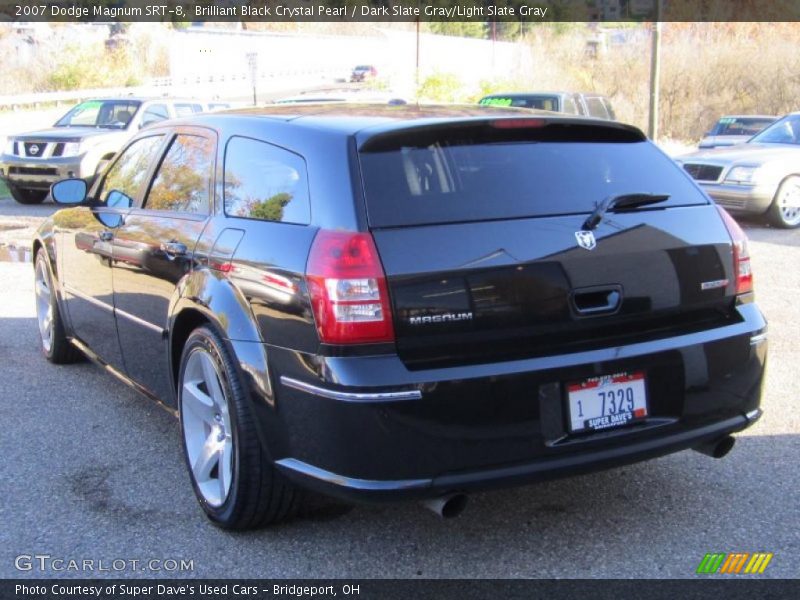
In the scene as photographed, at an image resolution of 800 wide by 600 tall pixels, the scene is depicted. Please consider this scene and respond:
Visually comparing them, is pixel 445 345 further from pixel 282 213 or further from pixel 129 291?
pixel 129 291

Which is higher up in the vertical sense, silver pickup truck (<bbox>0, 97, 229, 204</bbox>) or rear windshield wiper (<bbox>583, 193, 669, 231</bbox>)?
rear windshield wiper (<bbox>583, 193, 669, 231</bbox>)

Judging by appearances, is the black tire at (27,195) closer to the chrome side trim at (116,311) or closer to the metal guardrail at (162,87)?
the metal guardrail at (162,87)

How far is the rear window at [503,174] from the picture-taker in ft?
10.5

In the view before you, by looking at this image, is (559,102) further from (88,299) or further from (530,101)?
(88,299)

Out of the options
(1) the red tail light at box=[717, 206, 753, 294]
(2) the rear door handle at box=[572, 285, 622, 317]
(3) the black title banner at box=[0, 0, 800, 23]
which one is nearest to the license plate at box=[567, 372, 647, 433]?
(2) the rear door handle at box=[572, 285, 622, 317]

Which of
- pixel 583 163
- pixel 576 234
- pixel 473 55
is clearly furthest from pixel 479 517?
pixel 473 55

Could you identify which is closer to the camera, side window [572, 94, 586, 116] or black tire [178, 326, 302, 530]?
black tire [178, 326, 302, 530]

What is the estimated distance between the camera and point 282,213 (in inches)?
135

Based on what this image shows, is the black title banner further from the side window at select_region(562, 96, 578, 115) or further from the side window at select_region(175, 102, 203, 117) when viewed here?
the side window at select_region(562, 96, 578, 115)

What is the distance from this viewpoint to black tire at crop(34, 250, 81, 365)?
6.01m

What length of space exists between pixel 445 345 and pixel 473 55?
43.3m

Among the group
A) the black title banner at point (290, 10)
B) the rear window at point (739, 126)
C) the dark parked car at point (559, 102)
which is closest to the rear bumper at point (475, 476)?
the dark parked car at point (559, 102)

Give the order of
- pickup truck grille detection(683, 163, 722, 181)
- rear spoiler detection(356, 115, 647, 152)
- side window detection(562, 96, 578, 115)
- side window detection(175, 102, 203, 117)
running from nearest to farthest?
1. rear spoiler detection(356, 115, 647, 152)
2. pickup truck grille detection(683, 163, 722, 181)
3. side window detection(562, 96, 578, 115)
4. side window detection(175, 102, 203, 117)

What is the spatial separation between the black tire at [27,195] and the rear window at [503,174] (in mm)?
13755
